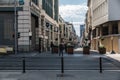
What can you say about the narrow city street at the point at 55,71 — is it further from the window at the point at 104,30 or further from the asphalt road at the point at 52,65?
the window at the point at 104,30

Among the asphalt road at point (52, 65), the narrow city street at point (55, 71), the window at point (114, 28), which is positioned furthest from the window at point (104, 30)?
the narrow city street at point (55, 71)

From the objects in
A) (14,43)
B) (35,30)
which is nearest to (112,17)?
(35,30)

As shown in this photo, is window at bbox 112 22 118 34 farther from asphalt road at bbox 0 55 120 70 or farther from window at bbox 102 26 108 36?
asphalt road at bbox 0 55 120 70

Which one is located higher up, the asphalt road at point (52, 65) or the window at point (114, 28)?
the window at point (114, 28)

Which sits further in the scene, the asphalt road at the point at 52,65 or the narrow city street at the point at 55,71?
the asphalt road at the point at 52,65

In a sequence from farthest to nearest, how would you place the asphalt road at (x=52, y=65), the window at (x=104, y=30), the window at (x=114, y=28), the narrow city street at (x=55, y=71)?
1. the window at (x=104, y=30)
2. the window at (x=114, y=28)
3. the asphalt road at (x=52, y=65)
4. the narrow city street at (x=55, y=71)

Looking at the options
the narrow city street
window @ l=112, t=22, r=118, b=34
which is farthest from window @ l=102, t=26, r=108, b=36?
the narrow city street

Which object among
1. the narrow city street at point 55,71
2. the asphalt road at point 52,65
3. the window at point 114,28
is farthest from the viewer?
the window at point 114,28

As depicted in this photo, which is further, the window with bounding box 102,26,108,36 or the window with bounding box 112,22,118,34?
the window with bounding box 102,26,108,36

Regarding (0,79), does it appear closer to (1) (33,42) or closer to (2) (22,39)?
(2) (22,39)

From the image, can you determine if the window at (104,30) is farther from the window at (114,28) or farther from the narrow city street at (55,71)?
the narrow city street at (55,71)

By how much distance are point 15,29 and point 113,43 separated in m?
21.4

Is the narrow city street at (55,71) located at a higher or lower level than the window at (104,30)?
lower

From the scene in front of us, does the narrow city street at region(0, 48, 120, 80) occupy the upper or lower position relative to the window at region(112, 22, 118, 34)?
lower
